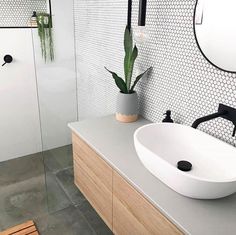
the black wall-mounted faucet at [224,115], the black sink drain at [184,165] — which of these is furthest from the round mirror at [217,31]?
the black sink drain at [184,165]

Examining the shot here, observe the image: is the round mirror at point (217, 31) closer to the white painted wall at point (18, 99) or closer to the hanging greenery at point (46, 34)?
the hanging greenery at point (46, 34)

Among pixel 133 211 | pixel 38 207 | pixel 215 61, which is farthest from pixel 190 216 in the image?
pixel 38 207

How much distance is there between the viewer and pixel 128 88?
167 cm

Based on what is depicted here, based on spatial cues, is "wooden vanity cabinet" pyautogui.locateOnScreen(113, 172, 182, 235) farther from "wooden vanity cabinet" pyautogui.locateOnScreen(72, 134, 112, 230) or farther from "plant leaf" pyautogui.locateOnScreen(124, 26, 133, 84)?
"plant leaf" pyautogui.locateOnScreen(124, 26, 133, 84)

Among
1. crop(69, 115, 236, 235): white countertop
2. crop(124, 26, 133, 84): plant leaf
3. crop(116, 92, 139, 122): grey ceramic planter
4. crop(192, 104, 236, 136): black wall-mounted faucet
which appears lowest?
crop(69, 115, 236, 235): white countertop

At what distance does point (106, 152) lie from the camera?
1.35 metres

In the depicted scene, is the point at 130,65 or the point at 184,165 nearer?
the point at 184,165

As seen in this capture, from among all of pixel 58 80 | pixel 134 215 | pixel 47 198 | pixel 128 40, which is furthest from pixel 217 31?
pixel 47 198

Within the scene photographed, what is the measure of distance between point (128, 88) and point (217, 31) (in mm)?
659

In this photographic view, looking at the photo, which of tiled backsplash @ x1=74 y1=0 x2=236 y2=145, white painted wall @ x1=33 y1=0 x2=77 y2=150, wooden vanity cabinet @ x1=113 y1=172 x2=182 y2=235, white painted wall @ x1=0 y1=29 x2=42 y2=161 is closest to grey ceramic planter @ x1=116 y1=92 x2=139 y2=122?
tiled backsplash @ x1=74 y1=0 x2=236 y2=145

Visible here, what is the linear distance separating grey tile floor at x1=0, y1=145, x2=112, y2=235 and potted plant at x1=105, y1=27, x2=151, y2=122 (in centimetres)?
84

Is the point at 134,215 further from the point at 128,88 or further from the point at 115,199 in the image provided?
the point at 128,88

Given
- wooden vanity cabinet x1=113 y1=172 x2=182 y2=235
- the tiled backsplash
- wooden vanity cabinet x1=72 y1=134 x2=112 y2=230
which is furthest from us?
wooden vanity cabinet x1=72 y1=134 x2=112 y2=230

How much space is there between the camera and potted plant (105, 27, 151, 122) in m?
1.59
